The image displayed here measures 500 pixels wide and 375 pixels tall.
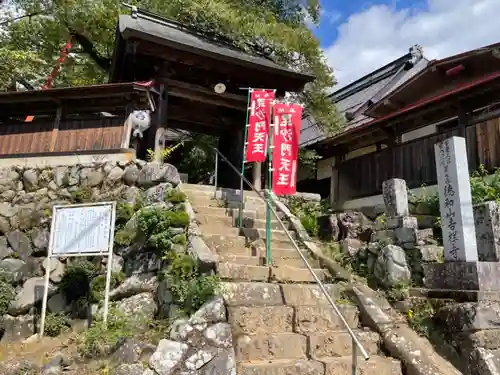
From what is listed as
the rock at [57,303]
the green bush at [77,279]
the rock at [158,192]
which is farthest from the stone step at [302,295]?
the rock at [57,303]

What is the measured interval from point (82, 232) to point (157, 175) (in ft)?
6.52

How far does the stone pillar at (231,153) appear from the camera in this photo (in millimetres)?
13016

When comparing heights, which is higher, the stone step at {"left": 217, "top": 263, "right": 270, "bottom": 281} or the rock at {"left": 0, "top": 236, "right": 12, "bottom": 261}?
the rock at {"left": 0, "top": 236, "right": 12, "bottom": 261}

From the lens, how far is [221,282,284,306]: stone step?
5828 mm

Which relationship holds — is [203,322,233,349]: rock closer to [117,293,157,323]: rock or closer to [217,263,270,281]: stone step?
[217,263,270,281]: stone step

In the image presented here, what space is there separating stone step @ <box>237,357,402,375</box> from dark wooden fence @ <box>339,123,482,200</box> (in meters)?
6.63

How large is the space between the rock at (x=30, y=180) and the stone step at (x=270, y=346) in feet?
21.3

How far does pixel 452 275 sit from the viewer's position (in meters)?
6.40

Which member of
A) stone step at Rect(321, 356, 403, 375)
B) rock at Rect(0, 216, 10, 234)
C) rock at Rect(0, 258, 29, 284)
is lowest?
stone step at Rect(321, 356, 403, 375)

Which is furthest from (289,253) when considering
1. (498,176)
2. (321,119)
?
(321,119)

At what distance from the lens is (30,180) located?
9555 mm

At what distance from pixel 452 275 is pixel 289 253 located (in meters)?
2.74

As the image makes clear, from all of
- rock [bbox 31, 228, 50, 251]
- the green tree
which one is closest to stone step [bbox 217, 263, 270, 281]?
rock [bbox 31, 228, 50, 251]

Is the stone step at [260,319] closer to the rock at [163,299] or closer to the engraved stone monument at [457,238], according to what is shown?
the rock at [163,299]
